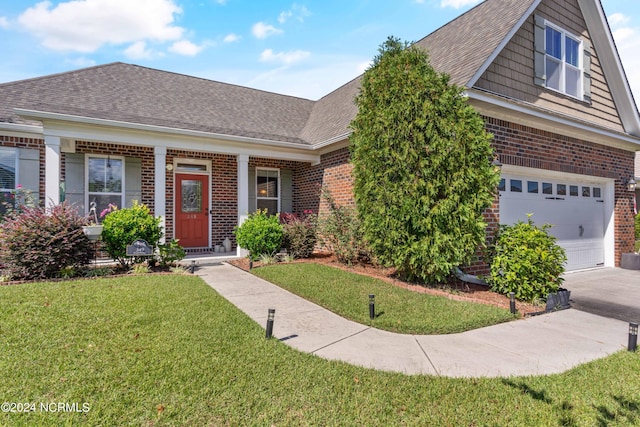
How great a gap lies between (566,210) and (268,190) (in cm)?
862

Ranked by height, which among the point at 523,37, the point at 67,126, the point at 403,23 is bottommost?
the point at 67,126

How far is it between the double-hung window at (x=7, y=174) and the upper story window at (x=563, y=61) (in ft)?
42.7

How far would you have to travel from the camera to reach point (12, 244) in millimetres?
5762

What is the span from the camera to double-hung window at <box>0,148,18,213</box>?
7.88 meters

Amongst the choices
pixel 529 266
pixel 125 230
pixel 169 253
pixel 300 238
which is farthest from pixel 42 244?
pixel 529 266

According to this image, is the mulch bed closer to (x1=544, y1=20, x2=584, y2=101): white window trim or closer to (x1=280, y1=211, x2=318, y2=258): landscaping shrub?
(x1=280, y1=211, x2=318, y2=258): landscaping shrub

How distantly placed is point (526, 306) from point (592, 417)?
9.98ft

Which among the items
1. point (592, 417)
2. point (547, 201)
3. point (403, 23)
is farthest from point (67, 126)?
point (547, 201)

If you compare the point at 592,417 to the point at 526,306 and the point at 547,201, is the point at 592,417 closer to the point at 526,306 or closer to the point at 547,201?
the point at 526,306

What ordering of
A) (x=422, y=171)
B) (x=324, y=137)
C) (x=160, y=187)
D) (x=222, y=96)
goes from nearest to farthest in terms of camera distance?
(x=422, y=171) < (x=160, y=187) < (x=324, y=137) < (x=222, y=96)

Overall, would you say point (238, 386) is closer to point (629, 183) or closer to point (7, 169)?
point (7, 169)

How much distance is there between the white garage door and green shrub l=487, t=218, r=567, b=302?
1.75m

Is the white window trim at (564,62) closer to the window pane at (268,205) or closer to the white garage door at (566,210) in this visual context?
the white garage door at (566,210)

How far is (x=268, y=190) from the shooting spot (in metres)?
11.4
